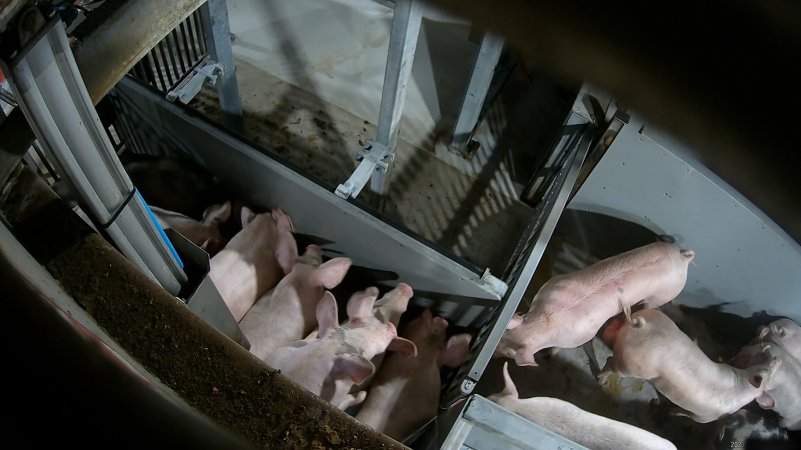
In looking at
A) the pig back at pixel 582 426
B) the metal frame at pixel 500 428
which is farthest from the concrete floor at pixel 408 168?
the metal frame at pixel 500 428

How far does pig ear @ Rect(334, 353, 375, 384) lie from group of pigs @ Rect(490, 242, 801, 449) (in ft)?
2.05

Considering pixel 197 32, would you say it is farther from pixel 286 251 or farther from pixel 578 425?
pixel 578 425

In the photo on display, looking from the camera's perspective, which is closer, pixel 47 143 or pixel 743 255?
pixel 47 143

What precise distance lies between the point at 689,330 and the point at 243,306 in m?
1.97

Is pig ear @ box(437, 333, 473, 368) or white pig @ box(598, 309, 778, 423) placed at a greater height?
white pig @ box(598, 309, 778, 423)

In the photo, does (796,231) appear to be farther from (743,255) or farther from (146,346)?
(743,255)

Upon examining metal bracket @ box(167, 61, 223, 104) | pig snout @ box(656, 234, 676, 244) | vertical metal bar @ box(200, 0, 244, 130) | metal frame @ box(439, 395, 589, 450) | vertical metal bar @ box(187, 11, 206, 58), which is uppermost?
pig snout @ box(656, 234, 676, 244)

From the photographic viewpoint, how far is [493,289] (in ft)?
6.17

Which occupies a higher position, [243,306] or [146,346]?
[243,306]

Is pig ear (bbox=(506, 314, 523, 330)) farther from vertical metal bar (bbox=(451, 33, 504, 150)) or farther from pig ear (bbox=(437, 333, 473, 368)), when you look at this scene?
vertical metal bar (bbox=(451, 33, 504, 150))

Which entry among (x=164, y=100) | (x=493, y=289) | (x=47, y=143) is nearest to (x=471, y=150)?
(x=493, y=289)

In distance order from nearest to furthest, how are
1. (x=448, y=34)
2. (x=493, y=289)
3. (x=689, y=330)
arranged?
(x=493, y=289), (x=689, y=330), (x=448, y=34)

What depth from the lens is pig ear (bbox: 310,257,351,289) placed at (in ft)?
6.81

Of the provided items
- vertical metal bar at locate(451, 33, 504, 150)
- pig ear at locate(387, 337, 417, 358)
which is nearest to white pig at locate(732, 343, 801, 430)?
pig ear at locate(387, 337, 417, 358)
